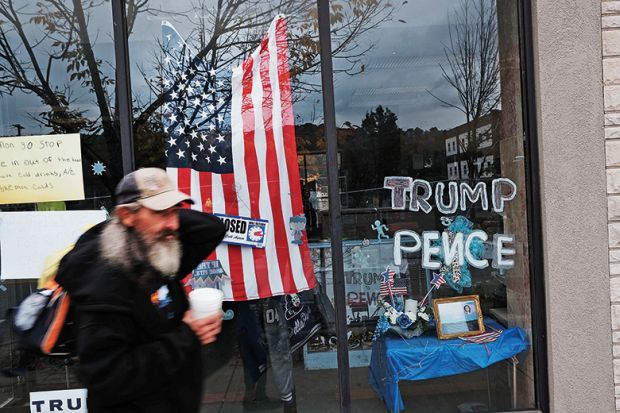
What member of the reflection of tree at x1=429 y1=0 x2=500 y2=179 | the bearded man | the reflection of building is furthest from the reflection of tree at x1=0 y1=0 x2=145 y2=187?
the reflection of building

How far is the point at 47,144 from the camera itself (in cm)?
399

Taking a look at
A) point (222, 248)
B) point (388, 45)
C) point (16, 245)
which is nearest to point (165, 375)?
point (222, 248)

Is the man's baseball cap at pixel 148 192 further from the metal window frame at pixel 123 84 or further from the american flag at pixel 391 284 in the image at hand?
the american flag at pixel 391 284

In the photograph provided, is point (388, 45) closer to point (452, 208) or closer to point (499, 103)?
point (499, 103)

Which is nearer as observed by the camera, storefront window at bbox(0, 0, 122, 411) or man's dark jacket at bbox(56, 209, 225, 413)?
man's dark jacket at bbox(56, 209, 225, 413)

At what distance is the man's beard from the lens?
6.43 feet

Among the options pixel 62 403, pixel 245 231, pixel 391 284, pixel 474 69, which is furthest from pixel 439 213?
pixel 62 403

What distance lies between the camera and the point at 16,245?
155 inches

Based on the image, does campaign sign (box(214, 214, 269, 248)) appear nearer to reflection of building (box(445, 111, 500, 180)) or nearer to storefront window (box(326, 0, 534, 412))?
storefront window (box(326, 0, 534, 412))

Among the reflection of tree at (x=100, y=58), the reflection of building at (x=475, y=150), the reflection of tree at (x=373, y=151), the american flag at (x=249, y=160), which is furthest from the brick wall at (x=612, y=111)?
the american flag at (x=249, y=160)

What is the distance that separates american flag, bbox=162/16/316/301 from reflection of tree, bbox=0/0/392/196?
11.2 inches

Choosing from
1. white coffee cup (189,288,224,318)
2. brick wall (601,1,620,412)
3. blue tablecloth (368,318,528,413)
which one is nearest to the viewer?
white coffee cup (189,288,224,318)

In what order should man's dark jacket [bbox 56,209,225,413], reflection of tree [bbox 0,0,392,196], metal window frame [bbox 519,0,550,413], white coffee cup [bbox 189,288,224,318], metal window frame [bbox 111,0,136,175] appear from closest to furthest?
man's dark jacket [bbox 56,209,225,413] → white coffee cup [bbox 189,288,224,318] → metal window frame [bbox 519,0,550,413] → metal window frame [bbox 111,0,136,175] → reflection of tree [bbox 0,0,392,196]

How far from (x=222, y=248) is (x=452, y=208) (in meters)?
1.85
